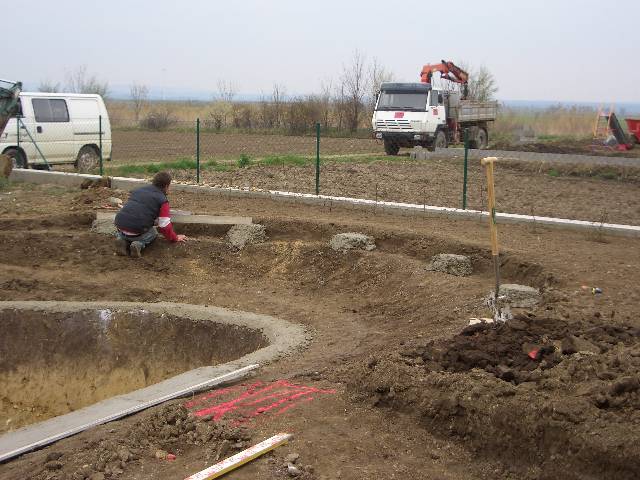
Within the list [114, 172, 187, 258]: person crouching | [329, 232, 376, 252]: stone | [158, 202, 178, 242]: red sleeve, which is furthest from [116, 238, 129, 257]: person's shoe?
[329, 232, 376, 252]: stone

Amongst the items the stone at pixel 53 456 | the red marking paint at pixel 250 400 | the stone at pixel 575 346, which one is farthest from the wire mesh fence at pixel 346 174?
the stone at pixel 53 456

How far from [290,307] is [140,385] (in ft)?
6.15

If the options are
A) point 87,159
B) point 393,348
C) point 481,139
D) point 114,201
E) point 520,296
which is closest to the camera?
point 393,348

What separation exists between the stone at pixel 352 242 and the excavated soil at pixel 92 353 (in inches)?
88.5

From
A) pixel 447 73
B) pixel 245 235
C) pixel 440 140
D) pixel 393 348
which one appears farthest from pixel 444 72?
pixel 393 348

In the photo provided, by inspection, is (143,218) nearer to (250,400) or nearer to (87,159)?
(250,400)

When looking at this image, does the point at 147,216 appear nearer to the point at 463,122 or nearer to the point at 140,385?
the point at 140,385

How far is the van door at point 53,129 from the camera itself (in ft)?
55.0

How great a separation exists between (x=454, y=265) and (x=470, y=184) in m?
8.32

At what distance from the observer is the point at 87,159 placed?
17969mm

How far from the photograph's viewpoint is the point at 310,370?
245 inches

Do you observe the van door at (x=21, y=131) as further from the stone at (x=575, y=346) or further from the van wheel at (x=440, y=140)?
the stone at (x=575, y=346)

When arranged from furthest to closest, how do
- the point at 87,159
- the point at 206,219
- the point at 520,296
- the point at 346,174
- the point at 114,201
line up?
the point at 87,159 < the point at 346,174 < the point at 114,201 < the point at 206,219 < the point at 520,296

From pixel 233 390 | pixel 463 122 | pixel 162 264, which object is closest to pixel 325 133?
pixel 463 122
